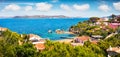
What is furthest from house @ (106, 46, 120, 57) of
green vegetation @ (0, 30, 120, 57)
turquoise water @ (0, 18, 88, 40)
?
turquoise water @ (0, 18, 88, 40)

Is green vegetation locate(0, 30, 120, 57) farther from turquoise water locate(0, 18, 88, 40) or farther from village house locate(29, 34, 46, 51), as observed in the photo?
turquoise water locate(0, 18, 88, 40)

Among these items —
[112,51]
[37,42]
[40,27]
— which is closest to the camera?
[112,51]

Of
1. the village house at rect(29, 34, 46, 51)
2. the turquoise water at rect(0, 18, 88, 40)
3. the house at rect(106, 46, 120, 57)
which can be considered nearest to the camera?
the house at rect(106, 46, 120, 57)

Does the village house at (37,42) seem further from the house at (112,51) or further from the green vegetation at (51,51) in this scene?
the house at (112,51)

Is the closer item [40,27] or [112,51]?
[112,51]

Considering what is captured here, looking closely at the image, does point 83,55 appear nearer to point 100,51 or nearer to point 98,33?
point 100,51

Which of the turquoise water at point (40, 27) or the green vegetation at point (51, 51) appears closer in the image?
the green vegetation at point (51, 51)

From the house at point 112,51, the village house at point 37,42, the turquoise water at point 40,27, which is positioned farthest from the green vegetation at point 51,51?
the turquoise water at point 40,27

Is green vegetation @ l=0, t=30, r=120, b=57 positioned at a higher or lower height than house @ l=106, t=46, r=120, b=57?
higher

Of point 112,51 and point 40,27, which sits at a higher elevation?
point 112,51

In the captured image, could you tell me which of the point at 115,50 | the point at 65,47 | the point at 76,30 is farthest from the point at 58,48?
the point at 76,30

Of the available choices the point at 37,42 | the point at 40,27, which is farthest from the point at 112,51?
the point at 40,27

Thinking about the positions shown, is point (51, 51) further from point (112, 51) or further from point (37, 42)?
point (37, 42)

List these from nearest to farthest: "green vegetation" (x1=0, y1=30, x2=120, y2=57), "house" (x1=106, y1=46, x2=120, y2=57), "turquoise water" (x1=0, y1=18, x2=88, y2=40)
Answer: "green vegetation" (x1=0, y1=30, x2=120, y2=57)
"house" (x1=106, y1=46, x2=120, y2=57)
"turquoise water" (x1=0, y1=18, x2=88, y2=40)
